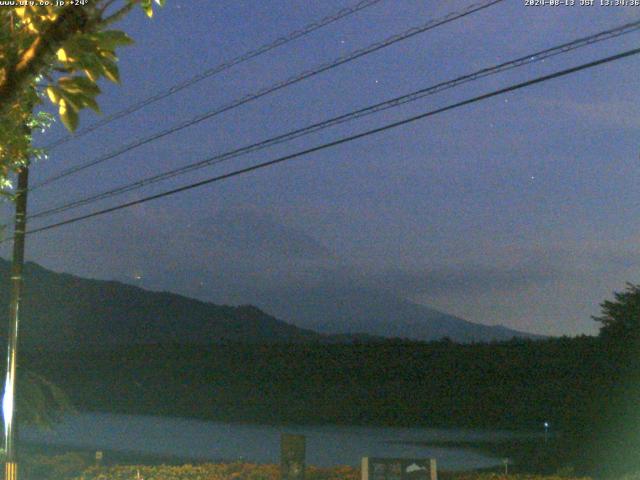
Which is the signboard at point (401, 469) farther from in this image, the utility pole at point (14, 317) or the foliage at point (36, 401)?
the foliage at point (36, 401)

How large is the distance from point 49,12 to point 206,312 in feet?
514

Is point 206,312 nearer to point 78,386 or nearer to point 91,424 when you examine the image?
point 78,386

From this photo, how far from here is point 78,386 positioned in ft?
256

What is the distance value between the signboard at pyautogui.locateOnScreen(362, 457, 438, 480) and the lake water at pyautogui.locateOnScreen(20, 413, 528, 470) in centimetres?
1392

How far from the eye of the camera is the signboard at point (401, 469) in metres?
13.1

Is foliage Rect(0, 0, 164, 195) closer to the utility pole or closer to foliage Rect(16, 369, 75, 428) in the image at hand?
the utility pole

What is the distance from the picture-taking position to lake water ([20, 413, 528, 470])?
30.5 meters

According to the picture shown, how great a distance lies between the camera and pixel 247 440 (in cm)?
3859

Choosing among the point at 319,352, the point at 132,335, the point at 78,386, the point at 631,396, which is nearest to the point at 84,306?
the point at 132,335

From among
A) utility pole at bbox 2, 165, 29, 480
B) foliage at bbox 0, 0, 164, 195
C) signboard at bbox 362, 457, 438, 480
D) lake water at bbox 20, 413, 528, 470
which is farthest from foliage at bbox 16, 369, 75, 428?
foliage at bbox 0, 0, 164, 195


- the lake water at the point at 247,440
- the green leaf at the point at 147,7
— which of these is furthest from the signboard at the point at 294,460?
the lake water at the point at 247,440

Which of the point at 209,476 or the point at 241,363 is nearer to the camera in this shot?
the point at 209,476

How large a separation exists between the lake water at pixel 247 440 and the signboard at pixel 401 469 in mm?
13922

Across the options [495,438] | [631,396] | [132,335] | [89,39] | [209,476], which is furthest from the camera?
[132,335]
